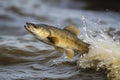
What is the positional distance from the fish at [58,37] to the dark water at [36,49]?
1.86ft

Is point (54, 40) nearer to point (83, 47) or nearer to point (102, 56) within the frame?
point (83, 47)

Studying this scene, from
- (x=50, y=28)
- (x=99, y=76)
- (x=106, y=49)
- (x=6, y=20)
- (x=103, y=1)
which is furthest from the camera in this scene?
(x=103, y=1)

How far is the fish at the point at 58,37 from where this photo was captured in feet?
14.5

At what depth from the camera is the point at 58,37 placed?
4516 millimetres

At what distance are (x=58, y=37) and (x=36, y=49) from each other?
2168mm

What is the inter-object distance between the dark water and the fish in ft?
1.86

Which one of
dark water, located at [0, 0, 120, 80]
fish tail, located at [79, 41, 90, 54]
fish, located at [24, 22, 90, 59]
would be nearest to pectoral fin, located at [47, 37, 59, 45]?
fish, located at [24, 22, 90, 59]

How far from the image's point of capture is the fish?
4430 millimetres

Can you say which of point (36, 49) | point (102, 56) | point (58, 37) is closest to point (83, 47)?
point (58, 37)

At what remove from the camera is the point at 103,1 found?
13281 mm

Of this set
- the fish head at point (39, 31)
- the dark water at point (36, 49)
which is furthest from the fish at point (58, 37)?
the dark water at point (36, 49)

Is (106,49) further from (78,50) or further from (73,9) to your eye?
(73,9)

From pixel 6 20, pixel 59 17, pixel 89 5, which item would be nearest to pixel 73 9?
pixel 89 5

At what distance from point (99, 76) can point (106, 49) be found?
511 mm
